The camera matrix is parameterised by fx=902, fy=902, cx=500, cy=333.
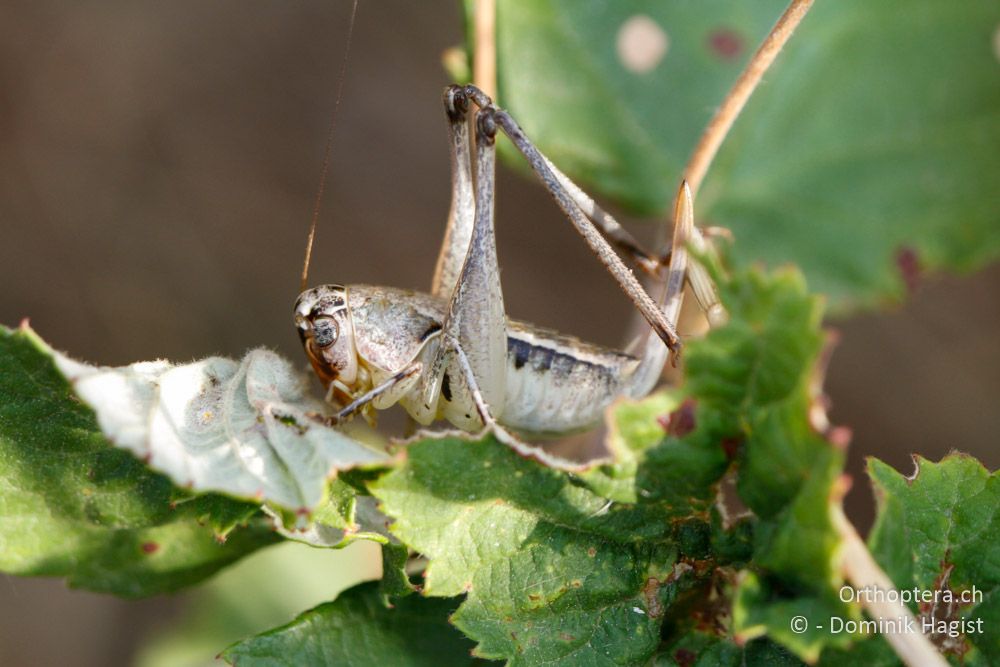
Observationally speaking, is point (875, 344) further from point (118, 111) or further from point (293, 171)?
point (118, 111)

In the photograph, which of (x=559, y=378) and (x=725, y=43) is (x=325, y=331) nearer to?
(x=559, y=378)

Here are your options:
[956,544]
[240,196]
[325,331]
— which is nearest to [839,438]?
[956,544]

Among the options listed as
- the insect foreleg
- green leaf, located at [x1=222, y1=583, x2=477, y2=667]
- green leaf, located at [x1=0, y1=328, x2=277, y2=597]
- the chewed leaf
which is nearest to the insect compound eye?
the insect foreleg

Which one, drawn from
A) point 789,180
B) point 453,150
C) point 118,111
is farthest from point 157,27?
point 789,180

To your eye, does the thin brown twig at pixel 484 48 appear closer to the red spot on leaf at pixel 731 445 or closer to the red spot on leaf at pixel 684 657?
the red spot on leaf at pixel 731 445

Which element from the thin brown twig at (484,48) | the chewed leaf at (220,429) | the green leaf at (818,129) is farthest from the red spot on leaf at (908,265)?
the chewed leaf at (220,429)
